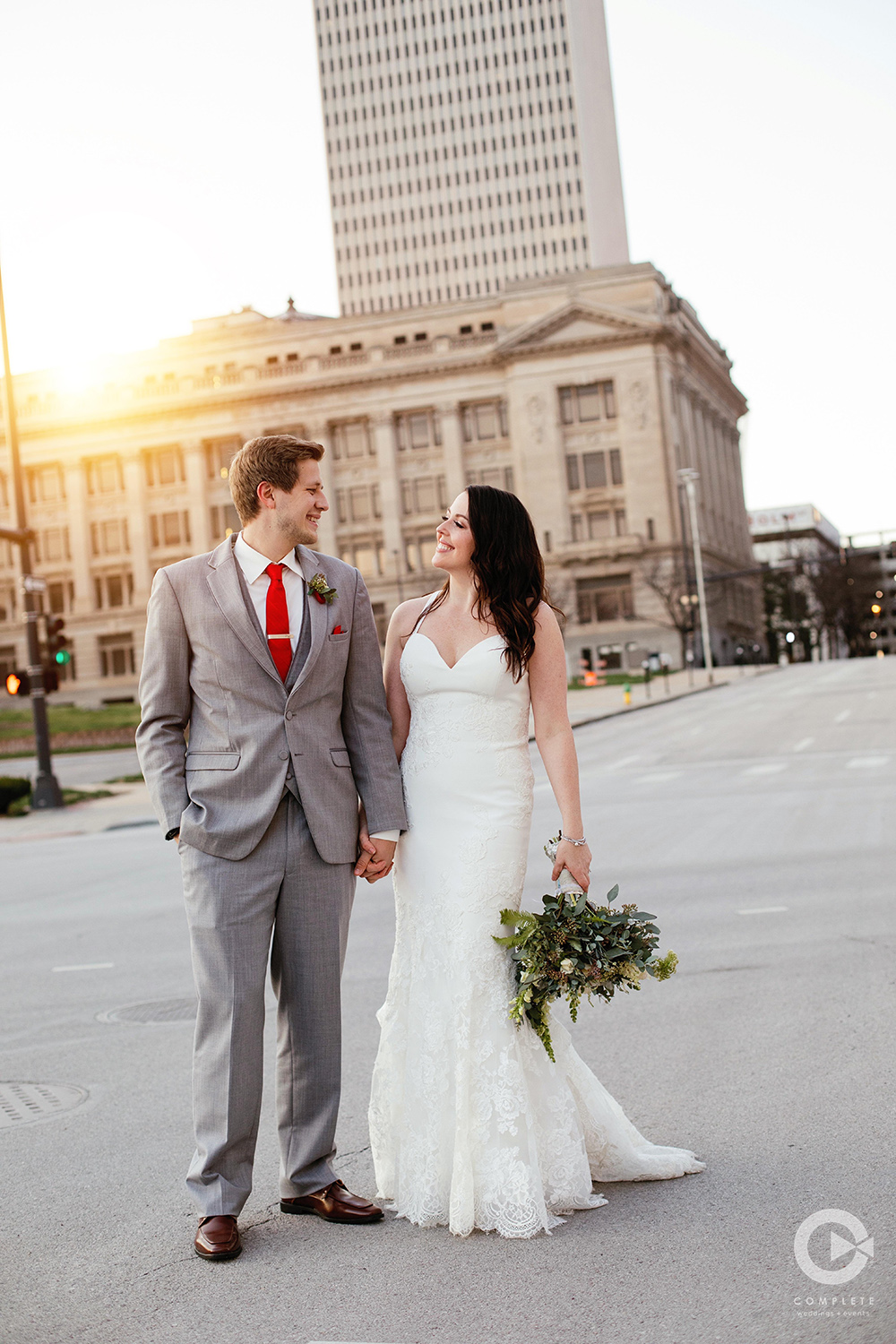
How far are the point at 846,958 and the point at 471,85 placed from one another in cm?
13514

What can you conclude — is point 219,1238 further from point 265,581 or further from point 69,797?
point 69,797

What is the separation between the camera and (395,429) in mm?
87688

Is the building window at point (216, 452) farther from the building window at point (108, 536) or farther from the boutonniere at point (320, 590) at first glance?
the boutonniere at point (320, 590)

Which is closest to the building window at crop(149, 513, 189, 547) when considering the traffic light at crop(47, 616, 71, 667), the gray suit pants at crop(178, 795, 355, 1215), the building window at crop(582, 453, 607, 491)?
the building window at crop(582, 453, 607, 491)

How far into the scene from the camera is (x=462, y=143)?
129m

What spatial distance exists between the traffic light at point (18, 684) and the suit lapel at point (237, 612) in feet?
68.0

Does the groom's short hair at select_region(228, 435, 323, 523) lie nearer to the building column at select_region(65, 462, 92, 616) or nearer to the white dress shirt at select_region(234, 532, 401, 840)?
the white dress shirt at select_region(234, 532, 401, 840)

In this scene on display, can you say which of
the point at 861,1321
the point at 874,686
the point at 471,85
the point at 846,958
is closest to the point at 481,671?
the point at 861,1321

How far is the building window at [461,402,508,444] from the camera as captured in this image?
86375 millimetres

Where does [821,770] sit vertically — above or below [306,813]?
below

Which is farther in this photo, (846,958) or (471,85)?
(471,85)

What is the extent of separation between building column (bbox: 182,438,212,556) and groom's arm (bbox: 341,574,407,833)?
3432 inches

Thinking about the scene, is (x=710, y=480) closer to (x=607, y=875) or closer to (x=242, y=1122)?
(x=607, y=875)

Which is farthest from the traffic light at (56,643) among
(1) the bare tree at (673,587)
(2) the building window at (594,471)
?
(2) the building window at (594,471)
